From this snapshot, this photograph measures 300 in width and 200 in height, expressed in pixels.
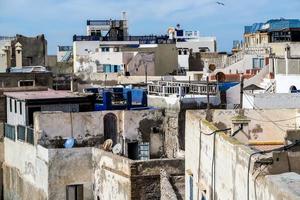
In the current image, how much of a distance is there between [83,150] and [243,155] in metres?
13.8

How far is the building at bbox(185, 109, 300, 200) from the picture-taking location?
31.0 feet

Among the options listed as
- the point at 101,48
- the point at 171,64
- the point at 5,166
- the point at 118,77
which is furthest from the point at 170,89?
the point at 101,48

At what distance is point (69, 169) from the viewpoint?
2356 cm

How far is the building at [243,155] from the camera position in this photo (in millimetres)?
9438

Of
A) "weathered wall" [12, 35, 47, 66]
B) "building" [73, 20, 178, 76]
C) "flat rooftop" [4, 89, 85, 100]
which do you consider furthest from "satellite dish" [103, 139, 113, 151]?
"building" [73, 20, 178, 76]

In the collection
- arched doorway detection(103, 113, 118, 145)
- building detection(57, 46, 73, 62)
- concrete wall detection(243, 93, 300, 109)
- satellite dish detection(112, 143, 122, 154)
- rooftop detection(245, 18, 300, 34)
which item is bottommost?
satellite dish detection(112, 143, 122, 154)

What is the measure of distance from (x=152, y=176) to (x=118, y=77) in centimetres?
2652

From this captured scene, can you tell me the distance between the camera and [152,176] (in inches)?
798

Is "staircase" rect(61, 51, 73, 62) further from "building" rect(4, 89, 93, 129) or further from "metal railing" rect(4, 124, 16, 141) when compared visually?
"building" rect(4, 89, 93, 129)

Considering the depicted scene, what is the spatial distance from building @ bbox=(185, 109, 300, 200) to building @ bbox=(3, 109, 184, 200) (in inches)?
256

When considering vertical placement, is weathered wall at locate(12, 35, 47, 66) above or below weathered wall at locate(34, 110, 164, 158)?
above

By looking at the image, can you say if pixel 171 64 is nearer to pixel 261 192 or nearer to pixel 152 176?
pixel 152 176

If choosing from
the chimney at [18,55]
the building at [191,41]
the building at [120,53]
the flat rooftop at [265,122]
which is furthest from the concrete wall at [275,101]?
the building at [191,41]

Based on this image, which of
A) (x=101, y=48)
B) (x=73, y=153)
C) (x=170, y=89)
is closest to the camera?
(x=73, y=153)
